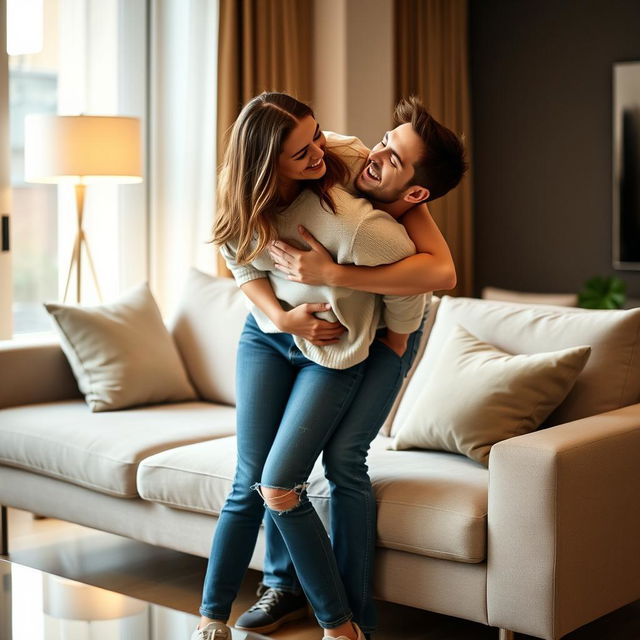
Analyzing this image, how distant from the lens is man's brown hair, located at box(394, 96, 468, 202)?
218cm

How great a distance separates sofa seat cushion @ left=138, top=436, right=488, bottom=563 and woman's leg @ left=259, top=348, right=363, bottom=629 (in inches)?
7.2

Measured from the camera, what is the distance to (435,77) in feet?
18.6

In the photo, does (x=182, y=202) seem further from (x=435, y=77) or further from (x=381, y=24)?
(x=435, y=77)

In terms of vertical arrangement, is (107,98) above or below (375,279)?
above

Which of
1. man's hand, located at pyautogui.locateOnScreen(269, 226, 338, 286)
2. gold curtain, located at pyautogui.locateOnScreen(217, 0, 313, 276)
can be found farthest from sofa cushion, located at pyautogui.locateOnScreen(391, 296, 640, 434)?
gold curtain, located at pyautogui.locateOnScreen(217, 0, 313, 276)

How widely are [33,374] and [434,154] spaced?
1930 millimetres

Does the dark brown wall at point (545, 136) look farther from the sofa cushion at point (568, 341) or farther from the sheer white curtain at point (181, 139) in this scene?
the sofa cushion at point (568, 341)

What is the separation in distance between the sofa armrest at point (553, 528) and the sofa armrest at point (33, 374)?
1860 millimetres

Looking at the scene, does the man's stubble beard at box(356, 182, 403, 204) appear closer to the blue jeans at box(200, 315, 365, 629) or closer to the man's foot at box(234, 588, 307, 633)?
the blue jeans at box(200, 315, 365, 629)

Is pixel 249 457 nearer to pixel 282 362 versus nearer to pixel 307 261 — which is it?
pixel 282 362

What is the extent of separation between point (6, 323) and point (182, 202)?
101 cm

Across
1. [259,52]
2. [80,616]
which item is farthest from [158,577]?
[259,52]

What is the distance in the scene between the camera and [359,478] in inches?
95.3

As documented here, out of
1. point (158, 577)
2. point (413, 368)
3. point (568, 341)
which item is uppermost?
point (568, 341)
